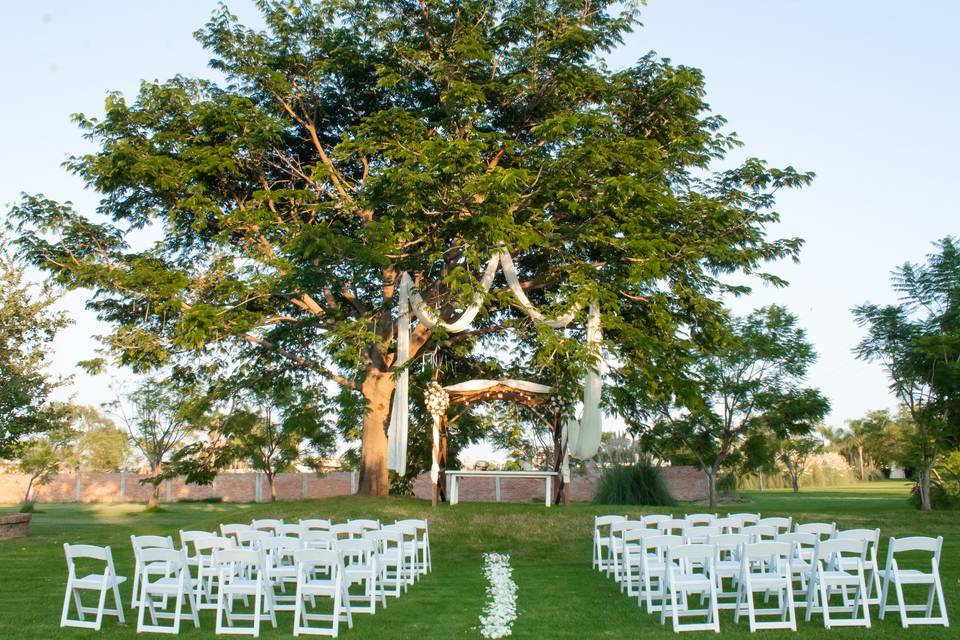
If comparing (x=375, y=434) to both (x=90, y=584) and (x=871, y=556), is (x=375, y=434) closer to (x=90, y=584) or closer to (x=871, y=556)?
(x=90, y=584)

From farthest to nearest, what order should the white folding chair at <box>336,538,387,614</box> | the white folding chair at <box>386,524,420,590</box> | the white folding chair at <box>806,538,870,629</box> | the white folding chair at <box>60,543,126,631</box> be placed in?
the white folding chair at <box>386,524,420,590</box>
the white folding chair at <box>336,538,387,614</box>
the white folding chair at <box>60,543,126,631</box>
the white folding chair at <box>806,538,870,629</box>

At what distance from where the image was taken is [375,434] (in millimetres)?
20328

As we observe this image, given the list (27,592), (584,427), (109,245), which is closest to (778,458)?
(584,427)

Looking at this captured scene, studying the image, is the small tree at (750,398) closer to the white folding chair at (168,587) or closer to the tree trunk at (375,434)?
the tree trunk at (375,434)

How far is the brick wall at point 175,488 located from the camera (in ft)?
126

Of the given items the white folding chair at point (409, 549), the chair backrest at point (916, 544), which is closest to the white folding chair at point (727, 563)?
the chair backrest at point (916, 544)

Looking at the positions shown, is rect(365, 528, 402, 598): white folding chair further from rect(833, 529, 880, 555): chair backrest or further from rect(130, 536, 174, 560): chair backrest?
rect(833, 529, 880, 555): chair backrest

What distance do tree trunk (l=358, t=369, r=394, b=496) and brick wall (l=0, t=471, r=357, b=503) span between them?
17.5 meters

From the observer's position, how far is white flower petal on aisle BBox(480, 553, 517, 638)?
7871 millimetres

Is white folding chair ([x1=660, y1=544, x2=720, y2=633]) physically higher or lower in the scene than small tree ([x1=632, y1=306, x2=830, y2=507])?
lower

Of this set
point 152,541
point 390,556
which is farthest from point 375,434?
point 152,541

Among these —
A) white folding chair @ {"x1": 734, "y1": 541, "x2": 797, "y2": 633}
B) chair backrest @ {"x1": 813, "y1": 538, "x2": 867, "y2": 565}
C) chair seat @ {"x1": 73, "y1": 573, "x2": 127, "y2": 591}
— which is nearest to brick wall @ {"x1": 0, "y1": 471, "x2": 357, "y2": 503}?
chair seat @ {"x1": 73, "y1": 573, "x2": 127, "y2": 591}

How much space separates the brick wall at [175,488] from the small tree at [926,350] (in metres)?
23.3

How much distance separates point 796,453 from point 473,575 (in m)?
36.4
